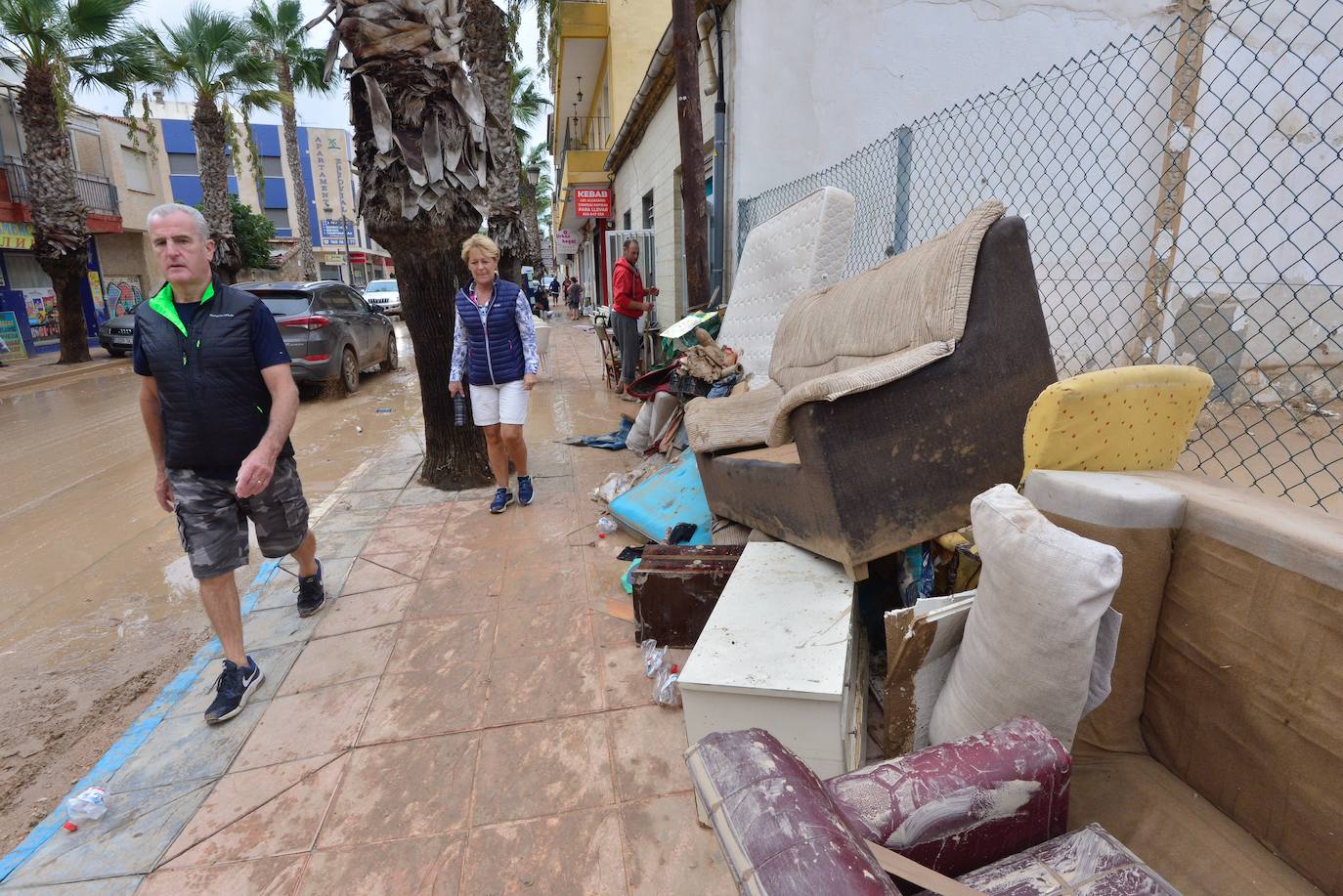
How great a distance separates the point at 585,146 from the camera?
22.0m

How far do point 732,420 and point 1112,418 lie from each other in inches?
76.6

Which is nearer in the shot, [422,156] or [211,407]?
[211,407]

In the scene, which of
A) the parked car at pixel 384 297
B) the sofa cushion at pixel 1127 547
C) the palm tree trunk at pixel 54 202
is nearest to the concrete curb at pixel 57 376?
the palm tree trunk at pixel 54 202

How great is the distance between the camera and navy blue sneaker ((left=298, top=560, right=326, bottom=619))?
3334mm

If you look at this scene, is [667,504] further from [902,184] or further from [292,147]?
[292,147]

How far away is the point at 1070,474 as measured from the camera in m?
1.90

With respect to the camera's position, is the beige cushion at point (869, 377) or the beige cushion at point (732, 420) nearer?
the beige cushion at point (869, 377)

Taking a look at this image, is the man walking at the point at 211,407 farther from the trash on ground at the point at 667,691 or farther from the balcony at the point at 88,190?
the balcony at the point at 88,190

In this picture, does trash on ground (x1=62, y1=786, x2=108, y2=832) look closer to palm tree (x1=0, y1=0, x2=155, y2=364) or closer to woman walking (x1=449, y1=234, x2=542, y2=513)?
woman walking (x1=449, y1=234, x2=542, y2=513)

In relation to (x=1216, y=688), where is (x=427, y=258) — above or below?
above

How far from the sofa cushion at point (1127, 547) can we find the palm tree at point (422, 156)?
4150mm

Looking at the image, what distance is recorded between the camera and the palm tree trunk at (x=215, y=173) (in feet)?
59.2

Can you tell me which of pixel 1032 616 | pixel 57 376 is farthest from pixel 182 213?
pixel 57 376

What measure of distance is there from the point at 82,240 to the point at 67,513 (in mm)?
13599
